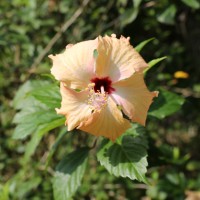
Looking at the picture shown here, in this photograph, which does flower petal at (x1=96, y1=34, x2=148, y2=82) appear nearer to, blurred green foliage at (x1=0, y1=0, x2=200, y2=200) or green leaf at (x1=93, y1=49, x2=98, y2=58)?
green leaf at (x1=93, y1=49, x2=98, y2=58)

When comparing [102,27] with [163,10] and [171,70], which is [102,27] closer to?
[163,10]

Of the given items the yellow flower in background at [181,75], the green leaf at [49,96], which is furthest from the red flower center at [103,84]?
the yellow flower in background at [181,75]

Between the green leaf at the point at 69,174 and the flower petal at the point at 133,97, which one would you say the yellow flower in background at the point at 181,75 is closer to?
the green leaf at the point at 69,174

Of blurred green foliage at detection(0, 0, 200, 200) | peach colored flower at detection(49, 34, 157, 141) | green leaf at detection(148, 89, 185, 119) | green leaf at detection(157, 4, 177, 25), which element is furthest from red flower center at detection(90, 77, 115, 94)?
green leaf at detection(157, 4, 177, 25)

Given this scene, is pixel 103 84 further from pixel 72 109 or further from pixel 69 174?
pixel 69 174

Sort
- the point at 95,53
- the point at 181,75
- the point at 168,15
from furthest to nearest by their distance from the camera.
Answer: the point at 181,75 → the point at 168,15 → the point at 95,53

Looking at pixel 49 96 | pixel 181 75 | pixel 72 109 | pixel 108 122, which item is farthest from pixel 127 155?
pixel 181 75

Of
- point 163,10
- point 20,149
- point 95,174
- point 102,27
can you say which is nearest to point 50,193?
point 95,174
